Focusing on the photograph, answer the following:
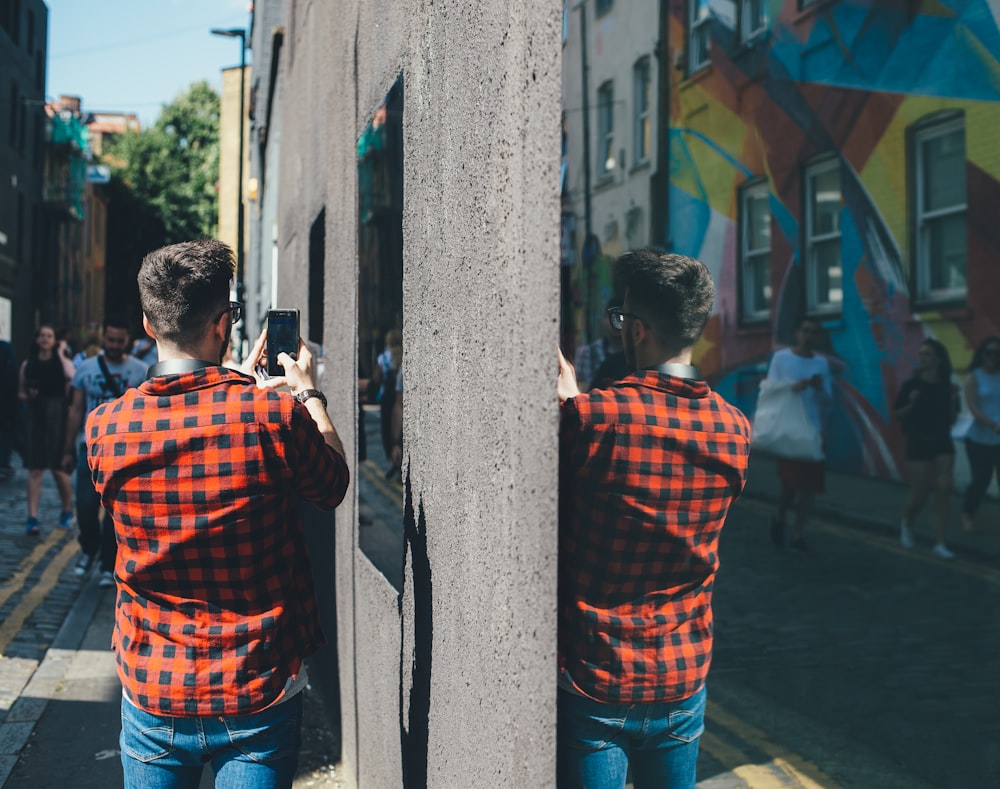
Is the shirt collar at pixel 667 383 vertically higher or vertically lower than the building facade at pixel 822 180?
lower

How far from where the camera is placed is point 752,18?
637 inches

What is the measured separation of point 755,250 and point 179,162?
46213mm

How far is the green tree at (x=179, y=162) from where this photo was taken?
182 feet

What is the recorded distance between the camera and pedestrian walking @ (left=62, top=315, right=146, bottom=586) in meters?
7.21

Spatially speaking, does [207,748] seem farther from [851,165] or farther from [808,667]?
[851,165]

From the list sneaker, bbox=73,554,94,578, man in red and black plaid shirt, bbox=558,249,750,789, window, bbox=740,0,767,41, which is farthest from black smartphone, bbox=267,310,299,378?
window, bbox=740,0,767,41

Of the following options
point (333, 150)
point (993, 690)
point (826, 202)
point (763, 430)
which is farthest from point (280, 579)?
point (826, 202)

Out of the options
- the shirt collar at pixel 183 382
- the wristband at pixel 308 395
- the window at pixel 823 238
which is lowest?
the wristband at pixel 308 395

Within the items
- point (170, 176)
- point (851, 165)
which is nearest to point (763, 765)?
point (851, 165)

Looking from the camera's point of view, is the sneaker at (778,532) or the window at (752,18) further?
the window at (752,18)

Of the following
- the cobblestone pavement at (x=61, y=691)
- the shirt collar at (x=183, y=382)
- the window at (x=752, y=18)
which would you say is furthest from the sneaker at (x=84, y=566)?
the window at (x=752, y=18)

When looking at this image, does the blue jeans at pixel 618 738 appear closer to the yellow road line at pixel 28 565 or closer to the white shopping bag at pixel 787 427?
the yellow road line at pixel 28 565

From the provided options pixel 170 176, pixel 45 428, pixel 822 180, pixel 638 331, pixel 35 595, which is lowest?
pixel 35 595

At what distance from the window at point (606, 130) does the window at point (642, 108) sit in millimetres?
744
